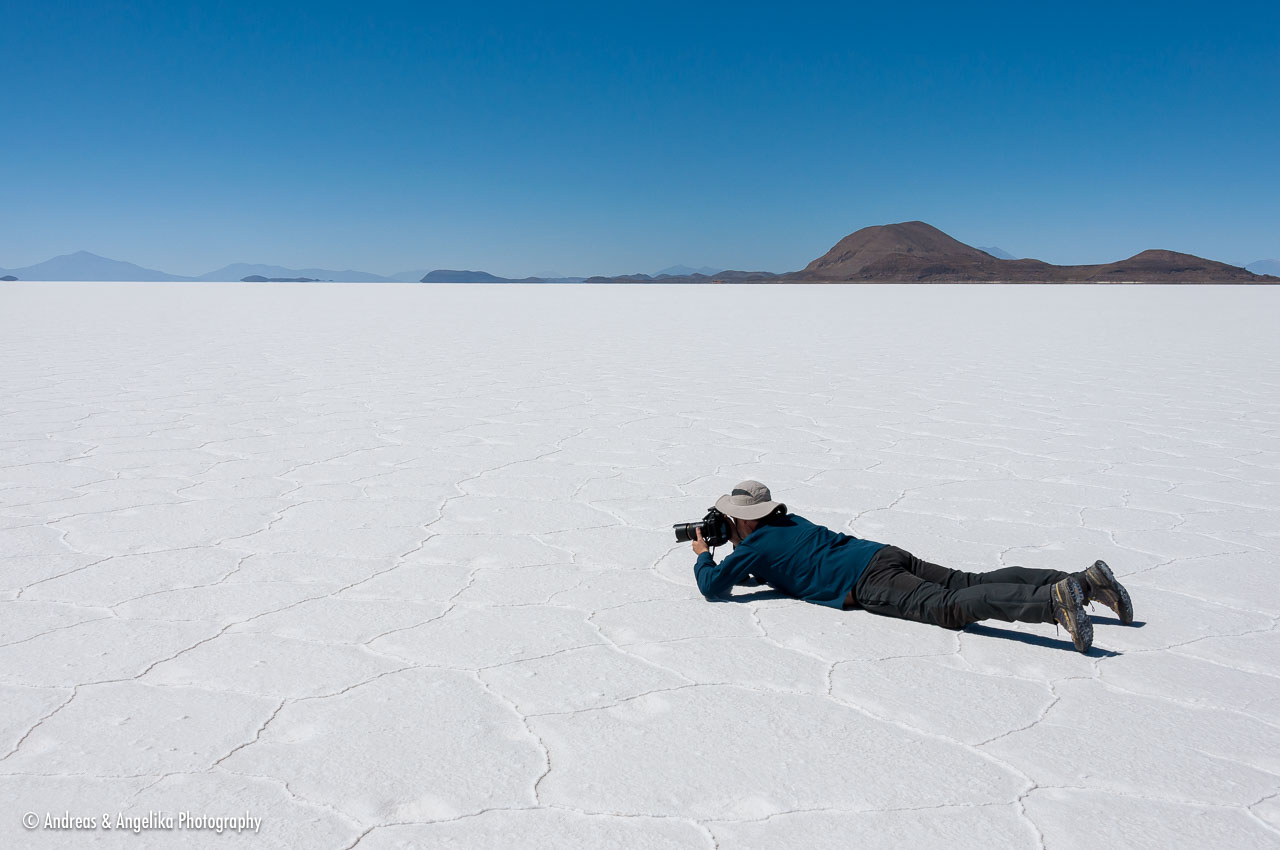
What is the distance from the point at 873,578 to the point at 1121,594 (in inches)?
25.7

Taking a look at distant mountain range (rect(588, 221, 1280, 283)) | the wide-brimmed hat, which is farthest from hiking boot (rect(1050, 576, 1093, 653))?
distant mountain range (rect(588, 221, 1280, 283))

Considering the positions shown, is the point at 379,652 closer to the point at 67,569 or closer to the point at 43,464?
the point at 67,569

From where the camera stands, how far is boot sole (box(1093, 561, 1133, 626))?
2.54 m

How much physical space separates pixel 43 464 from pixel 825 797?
14.0 ft

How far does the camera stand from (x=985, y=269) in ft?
385

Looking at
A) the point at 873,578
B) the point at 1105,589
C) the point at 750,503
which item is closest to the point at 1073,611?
the point at 1105,589

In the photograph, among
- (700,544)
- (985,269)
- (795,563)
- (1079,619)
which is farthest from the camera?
(985,269)

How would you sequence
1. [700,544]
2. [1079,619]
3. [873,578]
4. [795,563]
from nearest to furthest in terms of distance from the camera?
[1079,619] < [873,578] < [795,563] < [700,544]

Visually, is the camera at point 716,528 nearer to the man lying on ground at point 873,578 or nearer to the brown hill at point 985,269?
the man lying on ground at point 873,578

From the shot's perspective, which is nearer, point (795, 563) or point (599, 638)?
point (599, 638)

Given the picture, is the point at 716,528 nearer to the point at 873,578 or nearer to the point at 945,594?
the point at 873,578

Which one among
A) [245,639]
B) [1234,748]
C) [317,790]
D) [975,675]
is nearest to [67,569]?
[245,639]

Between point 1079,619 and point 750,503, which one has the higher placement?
point 750,503

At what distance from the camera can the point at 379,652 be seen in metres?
2.45
